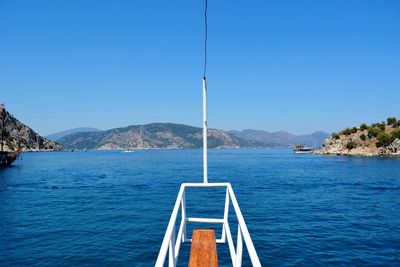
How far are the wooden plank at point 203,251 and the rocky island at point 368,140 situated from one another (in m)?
134

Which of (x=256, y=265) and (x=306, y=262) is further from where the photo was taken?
(x=306, y=262)

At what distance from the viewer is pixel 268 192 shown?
37.8 meters

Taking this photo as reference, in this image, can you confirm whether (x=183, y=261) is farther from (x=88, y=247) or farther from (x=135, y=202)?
(x=135, y=202)

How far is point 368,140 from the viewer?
136750 millimetres

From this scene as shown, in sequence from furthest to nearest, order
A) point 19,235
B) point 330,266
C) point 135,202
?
point 135,202 < point 19,235 < point 330,266

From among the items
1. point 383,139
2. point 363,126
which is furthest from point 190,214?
point 363,126

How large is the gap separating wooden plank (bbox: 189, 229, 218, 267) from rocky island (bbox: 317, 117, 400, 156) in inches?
5273

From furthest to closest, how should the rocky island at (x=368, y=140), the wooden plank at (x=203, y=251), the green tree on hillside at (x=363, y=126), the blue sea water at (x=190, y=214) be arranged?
the green tree on hillside at (x=363, y=126) < the rocky island at (x=368, y=140) < the blue sea water at (x=190, y=214) < the wooden plank at (x=203, y=251)

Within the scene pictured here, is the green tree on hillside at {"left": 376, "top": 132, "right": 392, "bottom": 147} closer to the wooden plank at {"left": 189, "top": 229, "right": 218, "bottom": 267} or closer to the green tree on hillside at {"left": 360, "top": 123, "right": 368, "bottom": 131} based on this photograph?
the green tree on hillside at {"left": 360, "top": 123, "right": 368, "bottom": 131}

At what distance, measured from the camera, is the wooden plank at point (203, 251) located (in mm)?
7176

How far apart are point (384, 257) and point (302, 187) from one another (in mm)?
27615

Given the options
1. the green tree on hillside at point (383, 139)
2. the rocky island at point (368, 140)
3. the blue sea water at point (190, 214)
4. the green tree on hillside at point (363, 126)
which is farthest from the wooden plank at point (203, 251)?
the green tree on hillside at point (363, 126)

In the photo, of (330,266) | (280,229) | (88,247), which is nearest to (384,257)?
(330,266)

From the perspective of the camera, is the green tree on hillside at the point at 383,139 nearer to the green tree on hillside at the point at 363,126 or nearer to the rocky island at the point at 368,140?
the rocky island at the point at 368,140
